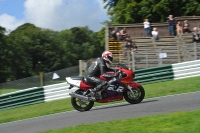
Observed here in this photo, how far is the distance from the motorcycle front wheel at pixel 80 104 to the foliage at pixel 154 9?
18558mm

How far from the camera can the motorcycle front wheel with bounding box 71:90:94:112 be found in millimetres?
13258

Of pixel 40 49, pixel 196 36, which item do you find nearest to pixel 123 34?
pixel 196 36

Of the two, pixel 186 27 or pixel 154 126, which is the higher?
pixel 186 27

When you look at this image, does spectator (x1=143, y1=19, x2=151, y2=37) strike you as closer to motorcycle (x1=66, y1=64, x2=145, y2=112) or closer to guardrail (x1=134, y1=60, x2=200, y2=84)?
guardrail (x1=134, y1=60, x2=200, y2=84)

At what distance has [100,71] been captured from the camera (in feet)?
43.0

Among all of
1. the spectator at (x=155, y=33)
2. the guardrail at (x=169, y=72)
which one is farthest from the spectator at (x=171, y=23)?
the guardrail at (x=169, y=72)

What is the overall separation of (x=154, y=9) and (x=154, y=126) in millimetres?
23702

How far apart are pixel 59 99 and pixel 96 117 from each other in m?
8.25

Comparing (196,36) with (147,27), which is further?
(147,27)

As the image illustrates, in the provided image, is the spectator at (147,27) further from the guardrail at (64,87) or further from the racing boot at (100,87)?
the racing boot at (100,87)

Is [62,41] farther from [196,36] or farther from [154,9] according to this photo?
[196,36]

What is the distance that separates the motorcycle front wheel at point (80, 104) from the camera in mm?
13258

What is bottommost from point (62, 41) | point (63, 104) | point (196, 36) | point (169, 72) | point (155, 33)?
point (63, 104)

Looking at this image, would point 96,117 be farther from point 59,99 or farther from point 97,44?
point 97,44
